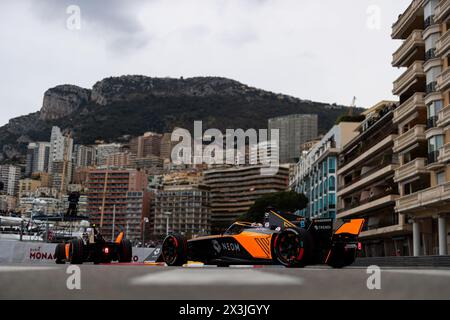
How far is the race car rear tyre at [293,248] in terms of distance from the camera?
8.93 m

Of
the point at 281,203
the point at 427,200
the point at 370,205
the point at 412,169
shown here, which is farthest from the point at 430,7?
the point at 281,203

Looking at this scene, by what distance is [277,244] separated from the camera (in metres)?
9.71

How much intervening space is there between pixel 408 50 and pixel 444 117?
981 centimetres

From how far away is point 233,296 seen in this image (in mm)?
2543

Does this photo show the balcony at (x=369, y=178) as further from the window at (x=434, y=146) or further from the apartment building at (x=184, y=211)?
the apartment building at (x=184, y=211)

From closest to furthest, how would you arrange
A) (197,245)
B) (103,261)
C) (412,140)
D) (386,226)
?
1. (197,245)
2. (103,261)
3. (412,140)
4. (386,226)

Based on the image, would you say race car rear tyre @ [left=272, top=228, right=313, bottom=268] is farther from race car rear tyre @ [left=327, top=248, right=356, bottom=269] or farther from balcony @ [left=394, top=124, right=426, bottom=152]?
balcony @ [left=394, top=124, right=426, bottom=152]

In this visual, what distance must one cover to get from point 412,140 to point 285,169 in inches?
5646

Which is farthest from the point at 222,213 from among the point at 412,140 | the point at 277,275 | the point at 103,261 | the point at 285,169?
the point at 277,275

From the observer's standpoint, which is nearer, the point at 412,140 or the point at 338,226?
the point at 338,226

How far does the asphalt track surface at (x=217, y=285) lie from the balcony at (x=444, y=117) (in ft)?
136

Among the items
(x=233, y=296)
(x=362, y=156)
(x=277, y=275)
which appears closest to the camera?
(x=233, y=296)

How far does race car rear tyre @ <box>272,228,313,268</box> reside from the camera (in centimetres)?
893
